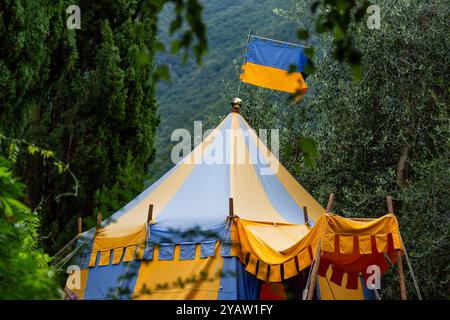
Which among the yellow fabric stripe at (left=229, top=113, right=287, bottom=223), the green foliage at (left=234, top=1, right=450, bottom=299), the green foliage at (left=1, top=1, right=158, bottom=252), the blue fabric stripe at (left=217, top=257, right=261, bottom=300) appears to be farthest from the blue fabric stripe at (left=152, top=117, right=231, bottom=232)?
the green foliage at (left=234, top=1, right=450, bottom=299)

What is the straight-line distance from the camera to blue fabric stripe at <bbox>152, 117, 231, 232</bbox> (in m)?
9.80

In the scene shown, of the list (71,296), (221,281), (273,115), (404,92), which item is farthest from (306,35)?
(273,115)

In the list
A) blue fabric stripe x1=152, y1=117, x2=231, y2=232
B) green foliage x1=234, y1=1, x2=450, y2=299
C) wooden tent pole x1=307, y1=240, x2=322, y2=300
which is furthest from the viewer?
green foliage x1=234, y1=1, x2=450, y2=299

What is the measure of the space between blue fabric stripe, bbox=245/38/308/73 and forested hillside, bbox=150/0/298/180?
1179cm

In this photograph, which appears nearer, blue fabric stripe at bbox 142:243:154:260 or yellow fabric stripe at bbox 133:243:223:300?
yellow fabric stripe at bbox 133:243:223:300

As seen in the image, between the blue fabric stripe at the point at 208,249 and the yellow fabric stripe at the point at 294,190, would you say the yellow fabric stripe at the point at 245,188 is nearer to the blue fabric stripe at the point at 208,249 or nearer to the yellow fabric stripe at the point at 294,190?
the yellow fabric stripe at the point at 294,190

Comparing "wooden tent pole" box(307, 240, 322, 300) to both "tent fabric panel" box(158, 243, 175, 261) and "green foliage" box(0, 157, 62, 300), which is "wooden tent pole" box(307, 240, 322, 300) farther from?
"green foliage" box(0, 157, 62, 300)

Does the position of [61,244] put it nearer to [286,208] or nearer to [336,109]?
[286,208]

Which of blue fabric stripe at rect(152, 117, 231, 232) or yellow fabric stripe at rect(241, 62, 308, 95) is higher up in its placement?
yellow fabric stripe at rect(241, 62, 308, 95)

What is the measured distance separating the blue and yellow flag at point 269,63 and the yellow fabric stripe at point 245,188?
1597mm

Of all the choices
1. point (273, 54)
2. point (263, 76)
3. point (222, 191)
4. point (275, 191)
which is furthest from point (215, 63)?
point (222, 191)

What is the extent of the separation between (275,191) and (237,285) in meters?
1.91

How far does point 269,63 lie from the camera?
1279cm

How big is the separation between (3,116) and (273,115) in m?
7.15
